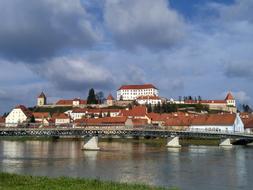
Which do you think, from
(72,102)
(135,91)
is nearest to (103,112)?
(72,102)

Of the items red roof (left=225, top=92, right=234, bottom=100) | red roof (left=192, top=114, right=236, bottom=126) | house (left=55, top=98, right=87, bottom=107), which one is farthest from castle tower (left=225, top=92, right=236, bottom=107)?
red roof (left=192, top=114, right=236, bottom=126)

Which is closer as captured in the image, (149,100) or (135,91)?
(149,100)

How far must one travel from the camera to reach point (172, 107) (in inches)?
6388

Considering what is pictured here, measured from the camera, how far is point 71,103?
18712cm

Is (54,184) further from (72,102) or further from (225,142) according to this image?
(72,102)

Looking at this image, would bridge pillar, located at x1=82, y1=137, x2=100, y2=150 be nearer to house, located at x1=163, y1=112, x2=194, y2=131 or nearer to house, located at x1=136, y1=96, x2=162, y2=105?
house, located at x1=163, y1=112, x2=194, y2=131

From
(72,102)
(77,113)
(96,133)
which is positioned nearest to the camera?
(96,133)

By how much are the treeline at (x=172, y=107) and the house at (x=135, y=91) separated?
25294 millimetres

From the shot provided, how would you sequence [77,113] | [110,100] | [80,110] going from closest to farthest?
[77,113] < [80,110] < [110,100]

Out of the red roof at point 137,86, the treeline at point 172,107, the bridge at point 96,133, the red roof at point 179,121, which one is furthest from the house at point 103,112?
the bridge at point 96,133

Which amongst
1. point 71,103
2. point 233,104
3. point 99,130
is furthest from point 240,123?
point 71,103

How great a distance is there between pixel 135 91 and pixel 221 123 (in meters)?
87.1

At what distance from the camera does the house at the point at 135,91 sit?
192375mm

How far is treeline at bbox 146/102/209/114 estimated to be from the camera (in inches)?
6293
